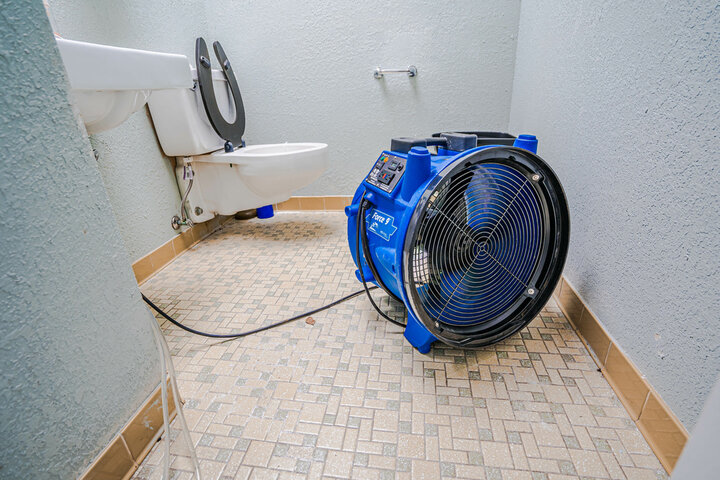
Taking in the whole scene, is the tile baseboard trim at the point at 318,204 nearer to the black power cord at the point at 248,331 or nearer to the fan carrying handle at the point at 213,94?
the fan carrying handle at the point at 213,94

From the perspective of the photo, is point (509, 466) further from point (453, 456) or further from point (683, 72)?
point (683, 72)

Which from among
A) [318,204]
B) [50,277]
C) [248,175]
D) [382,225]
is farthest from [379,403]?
[318,204]

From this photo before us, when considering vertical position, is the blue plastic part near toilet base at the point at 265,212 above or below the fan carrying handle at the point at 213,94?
below

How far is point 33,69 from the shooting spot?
48 cm

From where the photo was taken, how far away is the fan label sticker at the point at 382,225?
82cm

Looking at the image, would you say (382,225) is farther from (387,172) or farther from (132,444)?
(132,444)

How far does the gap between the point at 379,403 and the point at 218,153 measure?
1.34 meters

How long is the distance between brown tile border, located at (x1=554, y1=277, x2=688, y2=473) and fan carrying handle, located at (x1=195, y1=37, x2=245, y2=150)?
1.58m

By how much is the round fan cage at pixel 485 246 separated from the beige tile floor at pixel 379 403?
0.44ft

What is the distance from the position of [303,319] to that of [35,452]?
666mm

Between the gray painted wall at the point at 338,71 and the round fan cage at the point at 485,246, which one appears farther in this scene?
the gray painted wall at the point at 338,71

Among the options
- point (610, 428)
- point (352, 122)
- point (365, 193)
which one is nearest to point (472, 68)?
point (352, 122)

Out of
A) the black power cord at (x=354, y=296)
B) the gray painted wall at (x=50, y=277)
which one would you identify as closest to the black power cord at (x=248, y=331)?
the black power cord at (x=354, y=296)

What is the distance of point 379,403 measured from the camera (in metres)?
0.79
